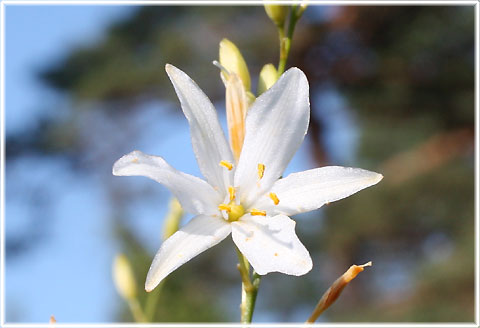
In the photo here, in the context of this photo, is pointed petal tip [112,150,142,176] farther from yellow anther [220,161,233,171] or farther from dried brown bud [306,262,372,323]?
dried brown bud [306,262,372,323]

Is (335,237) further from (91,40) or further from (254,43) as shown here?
(91,40)

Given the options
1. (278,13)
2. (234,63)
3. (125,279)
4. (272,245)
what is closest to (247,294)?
(272,245)

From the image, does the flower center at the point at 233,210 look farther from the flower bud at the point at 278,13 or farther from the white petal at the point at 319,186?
the flower bud at the point at 278,13

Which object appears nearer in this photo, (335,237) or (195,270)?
(335,237)

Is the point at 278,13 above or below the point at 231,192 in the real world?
above

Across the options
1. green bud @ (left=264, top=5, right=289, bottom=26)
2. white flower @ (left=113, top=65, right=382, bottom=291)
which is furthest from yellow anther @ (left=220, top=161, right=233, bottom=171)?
green bud @ (left=264, top=5, right=289, bottom=26)

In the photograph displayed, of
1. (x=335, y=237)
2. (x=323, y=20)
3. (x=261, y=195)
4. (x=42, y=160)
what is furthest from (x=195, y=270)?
(x=261, y=195)

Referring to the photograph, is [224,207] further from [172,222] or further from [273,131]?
[172,222]
